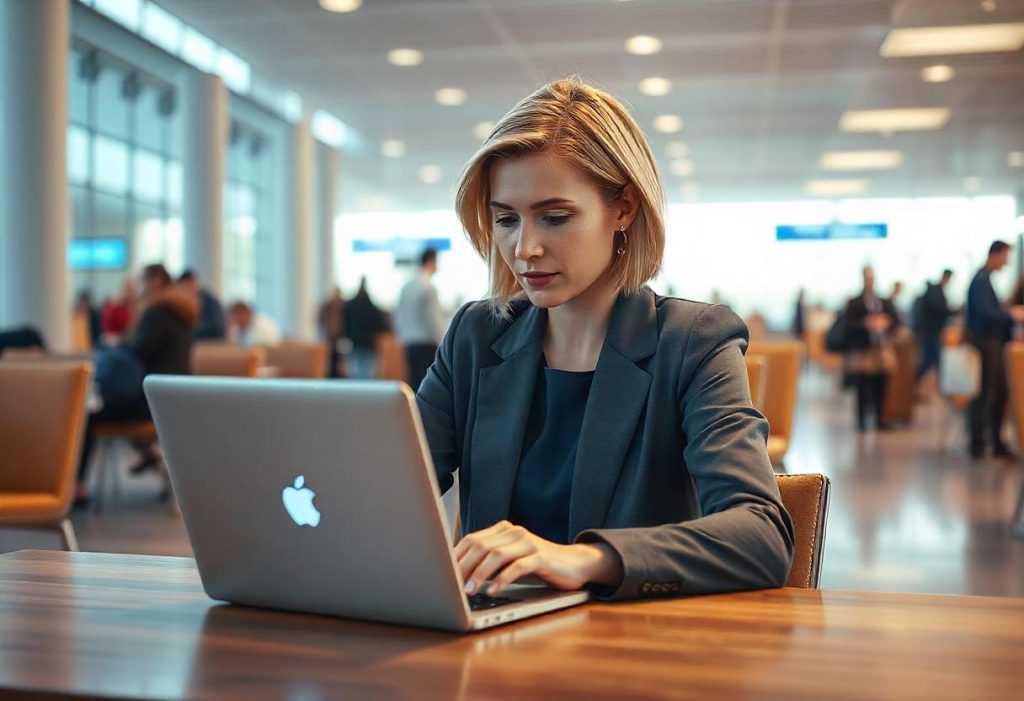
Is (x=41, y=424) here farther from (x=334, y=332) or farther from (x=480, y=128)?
(x=480, y=128)

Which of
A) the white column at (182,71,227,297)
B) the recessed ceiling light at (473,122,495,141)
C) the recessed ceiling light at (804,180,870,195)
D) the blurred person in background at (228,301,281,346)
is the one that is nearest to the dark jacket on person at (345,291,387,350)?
the blurred person in background at (228,301,281,346)

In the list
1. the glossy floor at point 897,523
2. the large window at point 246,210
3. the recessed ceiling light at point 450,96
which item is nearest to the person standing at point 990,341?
the glossy floor at point 897,523

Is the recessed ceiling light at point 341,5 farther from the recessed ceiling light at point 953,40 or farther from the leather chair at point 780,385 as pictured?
the leather chair at point 780,385

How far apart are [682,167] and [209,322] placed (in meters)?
10.2

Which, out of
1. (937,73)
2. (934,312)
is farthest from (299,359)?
(937,73)

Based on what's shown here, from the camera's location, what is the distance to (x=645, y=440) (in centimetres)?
146

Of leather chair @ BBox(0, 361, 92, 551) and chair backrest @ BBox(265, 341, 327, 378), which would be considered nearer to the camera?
leather chair @ BBox(0, 361, 92, 551)

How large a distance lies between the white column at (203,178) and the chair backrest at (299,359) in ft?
15.5

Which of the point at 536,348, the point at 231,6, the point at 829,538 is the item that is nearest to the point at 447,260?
the point at 231,6

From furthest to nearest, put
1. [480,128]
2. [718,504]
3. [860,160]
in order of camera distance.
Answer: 1. [860,160]
2. [480,128]
3. [718,504]

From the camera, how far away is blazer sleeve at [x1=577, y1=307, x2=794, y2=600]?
1186mm

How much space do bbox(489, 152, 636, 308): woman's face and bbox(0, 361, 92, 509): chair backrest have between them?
7.21 ft

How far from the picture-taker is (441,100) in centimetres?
1235

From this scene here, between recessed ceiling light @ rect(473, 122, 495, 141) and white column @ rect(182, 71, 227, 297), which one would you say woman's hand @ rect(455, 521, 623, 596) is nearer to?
white column @ rect(182, 71, 227, 297)
